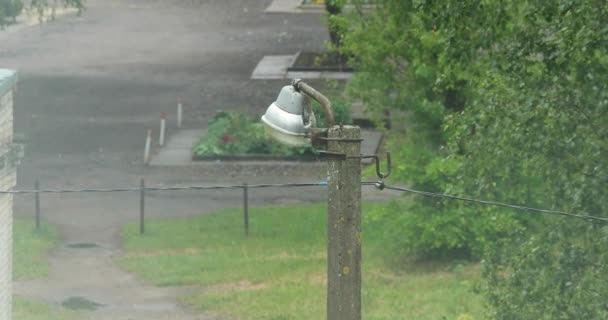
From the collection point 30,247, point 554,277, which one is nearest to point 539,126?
point 554,277

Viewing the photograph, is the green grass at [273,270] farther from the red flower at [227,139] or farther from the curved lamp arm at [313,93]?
the curved lamp arm at [313,93]

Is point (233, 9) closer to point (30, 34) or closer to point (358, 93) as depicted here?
point (30, 34)

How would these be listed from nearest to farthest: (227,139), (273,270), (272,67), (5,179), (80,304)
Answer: (5,179)
(80,304)
(273,270)
(227,139)
(272,67)

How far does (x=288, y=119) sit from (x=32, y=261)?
38.2 ft

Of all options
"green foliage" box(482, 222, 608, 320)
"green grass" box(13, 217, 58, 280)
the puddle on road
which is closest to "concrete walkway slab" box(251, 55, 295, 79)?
"green grass" box(13, 217, 58, 280)

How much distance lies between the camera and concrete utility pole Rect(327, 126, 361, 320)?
23.7ft

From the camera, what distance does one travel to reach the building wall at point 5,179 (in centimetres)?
1123

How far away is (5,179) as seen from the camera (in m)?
11.5

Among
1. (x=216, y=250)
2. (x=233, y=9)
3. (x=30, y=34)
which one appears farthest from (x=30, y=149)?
(x=233, y=9)

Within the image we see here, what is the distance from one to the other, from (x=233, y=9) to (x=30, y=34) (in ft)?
29.8

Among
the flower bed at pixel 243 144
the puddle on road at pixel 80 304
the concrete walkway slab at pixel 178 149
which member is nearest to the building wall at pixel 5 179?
the puddle on road at pixel 80 304

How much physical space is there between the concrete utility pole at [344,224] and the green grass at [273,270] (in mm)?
7837

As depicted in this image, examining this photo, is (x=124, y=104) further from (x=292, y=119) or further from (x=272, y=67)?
(x=292, y=119)

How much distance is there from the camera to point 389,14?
17.5 metres
